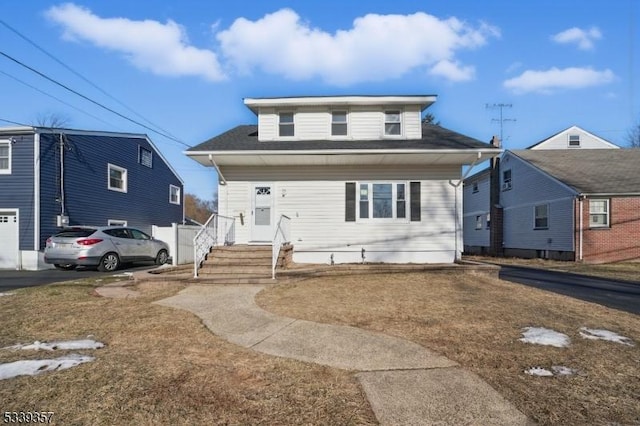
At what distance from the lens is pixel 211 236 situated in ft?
36.6

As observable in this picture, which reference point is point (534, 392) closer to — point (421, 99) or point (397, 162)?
point (397, 162)

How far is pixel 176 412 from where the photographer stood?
294 cm

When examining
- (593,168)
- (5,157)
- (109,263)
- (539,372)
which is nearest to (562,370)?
(539,372)

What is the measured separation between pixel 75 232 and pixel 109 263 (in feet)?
5.01

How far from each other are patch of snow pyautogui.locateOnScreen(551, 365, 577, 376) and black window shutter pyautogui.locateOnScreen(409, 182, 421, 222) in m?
8.73

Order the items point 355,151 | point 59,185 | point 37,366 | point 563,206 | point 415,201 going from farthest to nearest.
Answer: point 563,206, point 59,185, point 415,201, point 355,151, point 37,366

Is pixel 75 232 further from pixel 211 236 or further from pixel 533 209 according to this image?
pixel 533 209

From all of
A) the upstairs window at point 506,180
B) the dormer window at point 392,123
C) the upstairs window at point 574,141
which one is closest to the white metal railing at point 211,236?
the dormer window at point 392,123

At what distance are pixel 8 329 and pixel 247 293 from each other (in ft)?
12.4

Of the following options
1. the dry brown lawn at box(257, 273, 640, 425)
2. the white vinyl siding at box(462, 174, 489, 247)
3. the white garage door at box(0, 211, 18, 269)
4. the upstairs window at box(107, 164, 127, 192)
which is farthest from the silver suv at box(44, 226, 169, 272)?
the white vinyl siding at box(462, 174, 489, 247)

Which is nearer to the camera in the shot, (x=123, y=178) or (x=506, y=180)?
(x=123, y=178)

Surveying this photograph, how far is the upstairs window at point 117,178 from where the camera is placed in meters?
18.8

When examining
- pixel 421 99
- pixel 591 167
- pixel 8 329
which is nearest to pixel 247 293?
pixel 8 329

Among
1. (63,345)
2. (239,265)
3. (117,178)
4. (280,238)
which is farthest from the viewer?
(117,178)
